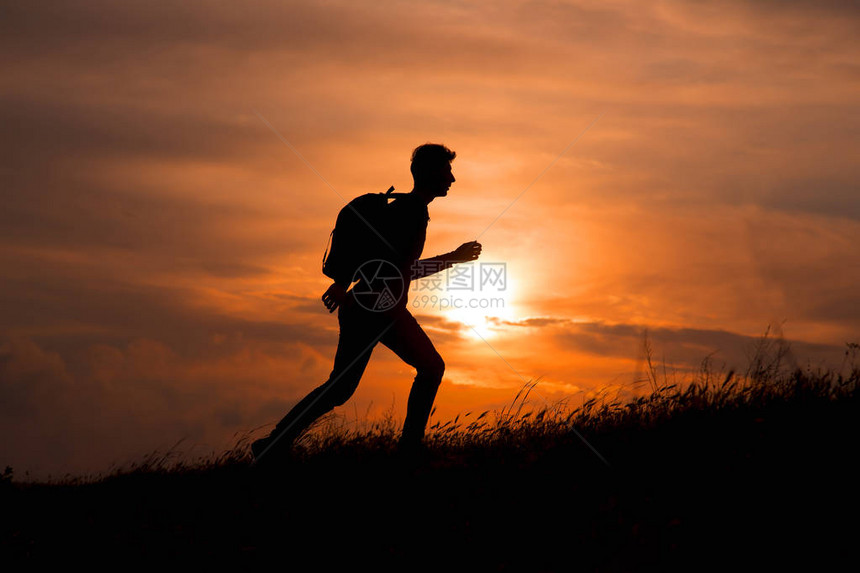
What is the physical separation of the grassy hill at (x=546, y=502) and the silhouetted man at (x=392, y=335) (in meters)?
0.43

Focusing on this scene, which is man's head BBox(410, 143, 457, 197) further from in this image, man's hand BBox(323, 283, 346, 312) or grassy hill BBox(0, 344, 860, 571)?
grassy hill BBox(0, 344, 860, 571)

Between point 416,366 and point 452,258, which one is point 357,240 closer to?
point 452,258

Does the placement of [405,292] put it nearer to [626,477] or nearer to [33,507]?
[626,477]

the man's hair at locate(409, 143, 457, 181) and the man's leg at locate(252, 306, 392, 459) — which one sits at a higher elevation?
the man's hair at locate(409, 143, 457, 181)

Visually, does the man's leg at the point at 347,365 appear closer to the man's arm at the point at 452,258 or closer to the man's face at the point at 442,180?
the man's arm at the point at 452,258

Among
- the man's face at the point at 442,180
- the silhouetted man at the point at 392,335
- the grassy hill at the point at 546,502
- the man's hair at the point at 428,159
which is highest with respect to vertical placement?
the man's hair at the point at 428,159

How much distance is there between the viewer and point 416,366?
668 centimetres

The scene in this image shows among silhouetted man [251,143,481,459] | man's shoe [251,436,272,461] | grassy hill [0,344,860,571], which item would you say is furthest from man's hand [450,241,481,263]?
man's shoe [251,436,272,461]

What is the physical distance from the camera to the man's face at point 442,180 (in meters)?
6.84

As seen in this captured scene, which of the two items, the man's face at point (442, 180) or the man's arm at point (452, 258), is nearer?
the man's arm at point (452, 258)

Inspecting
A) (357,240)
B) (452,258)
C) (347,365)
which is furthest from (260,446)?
(452,258)

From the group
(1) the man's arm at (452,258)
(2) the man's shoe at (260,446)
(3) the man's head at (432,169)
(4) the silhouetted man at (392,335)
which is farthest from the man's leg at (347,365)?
(3) the man's head at (432,169)

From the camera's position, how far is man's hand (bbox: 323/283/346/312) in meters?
6.49

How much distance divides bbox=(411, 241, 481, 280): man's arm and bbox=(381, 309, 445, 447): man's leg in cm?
43
